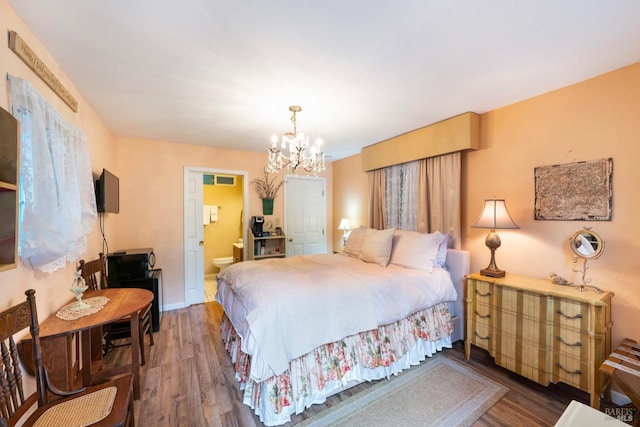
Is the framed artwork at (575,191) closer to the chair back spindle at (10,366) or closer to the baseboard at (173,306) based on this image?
the chair back spindle at (10,366)

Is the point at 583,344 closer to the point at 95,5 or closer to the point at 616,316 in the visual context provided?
the point at 616,316

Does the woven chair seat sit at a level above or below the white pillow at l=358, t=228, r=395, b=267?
below

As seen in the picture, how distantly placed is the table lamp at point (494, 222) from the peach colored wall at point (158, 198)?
3.76 m

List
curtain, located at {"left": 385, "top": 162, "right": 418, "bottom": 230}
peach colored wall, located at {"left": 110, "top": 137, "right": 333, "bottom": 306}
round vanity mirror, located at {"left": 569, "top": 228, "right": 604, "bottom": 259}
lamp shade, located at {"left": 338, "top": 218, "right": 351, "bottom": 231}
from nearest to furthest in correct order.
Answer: round vanity mirror, located at {"left": 569, "top": 228, "right": 604, "bottom": 259}, curtain, located at {"left": 385, "top": 162, "right": 418, "bottom": 230}, peach colored wall, located at {"left": 110, "top": 137, "right": 333, "bottom": 306}, lamp shade, located at {"left": 338, "top": 218, "right": 351, "bottom": 231}

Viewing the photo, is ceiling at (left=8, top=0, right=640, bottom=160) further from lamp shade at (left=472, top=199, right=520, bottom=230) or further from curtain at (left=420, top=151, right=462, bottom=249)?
lamp shade at (left=472, top=199, right=520, bottom=230)

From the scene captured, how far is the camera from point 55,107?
1795mm

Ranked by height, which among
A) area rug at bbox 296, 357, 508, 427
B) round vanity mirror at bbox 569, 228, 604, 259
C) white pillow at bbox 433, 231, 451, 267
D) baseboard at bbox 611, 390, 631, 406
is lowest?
area rug at bbox 296, 357, 508, 427

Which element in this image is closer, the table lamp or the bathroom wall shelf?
the table lamp

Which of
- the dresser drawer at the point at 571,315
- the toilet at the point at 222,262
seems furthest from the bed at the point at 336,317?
the toilet at the point at 222,262

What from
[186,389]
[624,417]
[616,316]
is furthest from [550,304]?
[186,389]

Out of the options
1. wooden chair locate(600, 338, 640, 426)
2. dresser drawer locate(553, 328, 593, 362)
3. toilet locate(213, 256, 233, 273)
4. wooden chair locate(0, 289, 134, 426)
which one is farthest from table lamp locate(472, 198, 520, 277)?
toilet locate(213, 256, 233, 273)

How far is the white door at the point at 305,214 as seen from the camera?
15.7 feet

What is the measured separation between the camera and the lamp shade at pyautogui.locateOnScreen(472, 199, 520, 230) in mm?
2357

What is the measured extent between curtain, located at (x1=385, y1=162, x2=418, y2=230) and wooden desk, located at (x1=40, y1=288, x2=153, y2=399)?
302 centimetres
